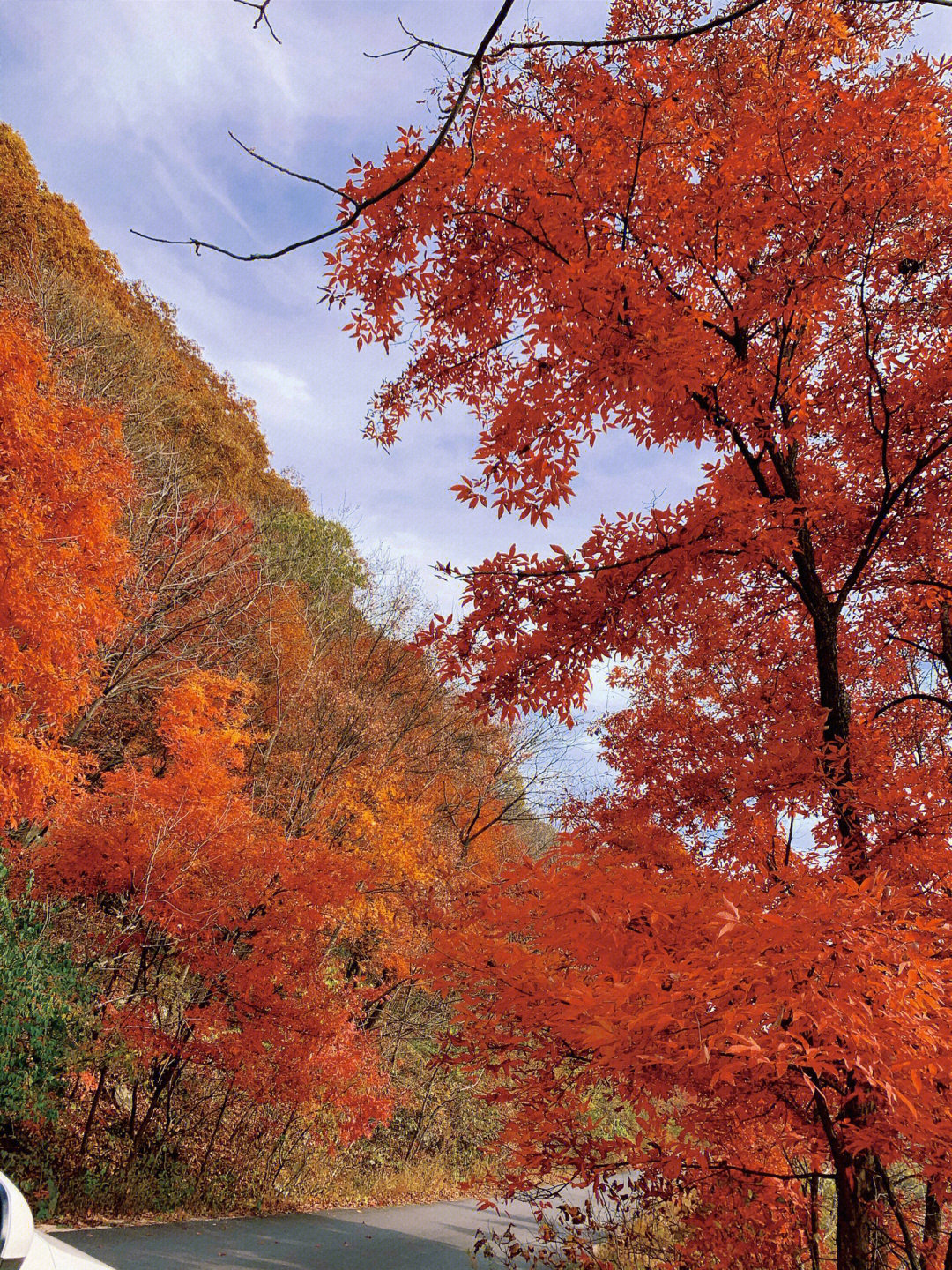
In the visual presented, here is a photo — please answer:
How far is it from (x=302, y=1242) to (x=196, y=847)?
14.9 ft

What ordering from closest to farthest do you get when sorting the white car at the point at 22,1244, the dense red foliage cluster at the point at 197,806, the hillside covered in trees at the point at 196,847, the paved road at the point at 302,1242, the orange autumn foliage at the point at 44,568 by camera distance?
the white car at the point at 22,1244 → the paved road at the point at 302,1242 → the hillside covered in trees at the point at 196,847 → the dense red foliage cluster at the point at 197,806 → the orange autumn foliage at the point at 44,568

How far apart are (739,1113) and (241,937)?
19.6ft

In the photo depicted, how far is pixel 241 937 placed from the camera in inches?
332

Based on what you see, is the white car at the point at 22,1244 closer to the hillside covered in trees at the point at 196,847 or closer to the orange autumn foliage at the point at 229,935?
the hillside covered in trees at the point at 196,847

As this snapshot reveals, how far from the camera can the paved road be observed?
668cm

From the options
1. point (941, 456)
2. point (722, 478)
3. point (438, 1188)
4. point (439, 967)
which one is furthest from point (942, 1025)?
point (438, 1188)

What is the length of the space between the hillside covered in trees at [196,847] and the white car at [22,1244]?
6.90ft

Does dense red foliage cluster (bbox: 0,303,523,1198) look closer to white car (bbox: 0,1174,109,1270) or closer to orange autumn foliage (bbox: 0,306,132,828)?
orange autumn foliage (bbox: 0,306,132,828)

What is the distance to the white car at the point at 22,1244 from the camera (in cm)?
212

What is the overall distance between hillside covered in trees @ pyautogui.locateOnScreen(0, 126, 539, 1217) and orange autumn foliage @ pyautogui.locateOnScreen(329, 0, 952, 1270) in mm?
1364

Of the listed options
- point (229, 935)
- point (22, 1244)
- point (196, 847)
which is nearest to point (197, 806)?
point (196, 847)

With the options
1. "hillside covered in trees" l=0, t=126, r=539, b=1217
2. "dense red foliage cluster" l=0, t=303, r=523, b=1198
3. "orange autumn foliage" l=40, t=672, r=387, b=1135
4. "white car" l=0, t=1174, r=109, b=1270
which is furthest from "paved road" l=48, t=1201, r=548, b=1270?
"white car" l=0, t=1174, r=109, b=1270

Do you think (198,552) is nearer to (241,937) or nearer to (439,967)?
(241,937)

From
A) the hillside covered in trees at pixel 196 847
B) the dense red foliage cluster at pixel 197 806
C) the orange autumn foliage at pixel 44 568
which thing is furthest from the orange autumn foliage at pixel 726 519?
the orange autumn foliage at pixel 44 568
